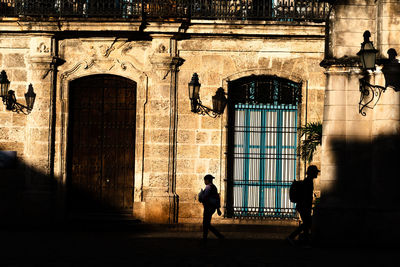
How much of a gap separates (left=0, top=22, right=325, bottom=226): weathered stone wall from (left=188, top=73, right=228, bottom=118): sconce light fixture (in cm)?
16

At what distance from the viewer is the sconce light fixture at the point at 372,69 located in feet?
49.7

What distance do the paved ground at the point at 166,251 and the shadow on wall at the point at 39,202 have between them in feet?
2.86

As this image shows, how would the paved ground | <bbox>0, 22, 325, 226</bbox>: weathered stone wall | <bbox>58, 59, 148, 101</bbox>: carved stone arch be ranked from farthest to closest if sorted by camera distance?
<bbox>58, 59, 148, 101</bbox>: carved stone arch
<bbox>0, 22, 325, 226</bbox>: weathered stone wall
the paved ground

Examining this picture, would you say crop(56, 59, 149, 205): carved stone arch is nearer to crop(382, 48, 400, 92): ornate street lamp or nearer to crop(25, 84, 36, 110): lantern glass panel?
crop(25, 84, 36, 110): lantern glass panel

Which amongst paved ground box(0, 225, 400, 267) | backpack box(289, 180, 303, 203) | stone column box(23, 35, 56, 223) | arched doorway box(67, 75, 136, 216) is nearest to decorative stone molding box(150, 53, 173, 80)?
arched doorway box(67, 75, 136, 216)

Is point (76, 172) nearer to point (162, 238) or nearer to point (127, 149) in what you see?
point (127, 149)

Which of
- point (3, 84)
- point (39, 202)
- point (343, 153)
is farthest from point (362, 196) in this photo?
point (3, 84)

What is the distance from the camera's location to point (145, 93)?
813 inches

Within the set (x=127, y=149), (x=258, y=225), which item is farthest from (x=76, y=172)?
(x=258, y=225)

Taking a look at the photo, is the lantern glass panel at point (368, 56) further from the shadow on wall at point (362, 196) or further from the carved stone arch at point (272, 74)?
the carved stone arch at point (272, 74)

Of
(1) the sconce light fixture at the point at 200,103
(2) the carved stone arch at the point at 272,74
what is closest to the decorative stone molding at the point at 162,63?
(1) the sconce light fixture at the point at 200,103

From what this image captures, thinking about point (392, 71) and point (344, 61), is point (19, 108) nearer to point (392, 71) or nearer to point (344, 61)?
point (344, 61)

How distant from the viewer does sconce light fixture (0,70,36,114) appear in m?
20.5

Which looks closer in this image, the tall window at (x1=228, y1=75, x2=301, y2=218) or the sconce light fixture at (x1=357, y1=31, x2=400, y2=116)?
the sconce light fixture at (x1=357, y1=31, x2=400, y2=116)
